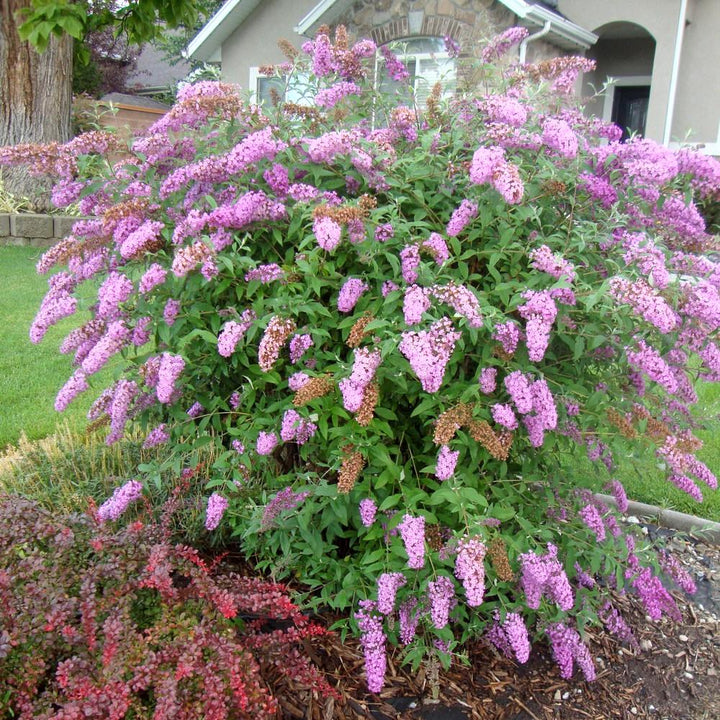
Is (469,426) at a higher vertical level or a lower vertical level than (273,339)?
lower

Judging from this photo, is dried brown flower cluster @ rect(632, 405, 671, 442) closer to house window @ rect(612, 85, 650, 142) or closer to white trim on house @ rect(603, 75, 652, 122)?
white trim on house @ rect(603, 75, 652, 122)

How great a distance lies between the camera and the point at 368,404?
86.7 inches

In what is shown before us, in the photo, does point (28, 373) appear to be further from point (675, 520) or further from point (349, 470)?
point (675, 520)

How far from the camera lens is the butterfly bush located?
2.28 meters

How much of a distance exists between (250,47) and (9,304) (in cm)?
983

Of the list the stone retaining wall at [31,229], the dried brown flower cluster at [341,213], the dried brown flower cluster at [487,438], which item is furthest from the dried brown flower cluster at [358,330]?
the stone retaining wall at [31,229]

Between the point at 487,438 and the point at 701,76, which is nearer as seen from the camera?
the point at 487,438

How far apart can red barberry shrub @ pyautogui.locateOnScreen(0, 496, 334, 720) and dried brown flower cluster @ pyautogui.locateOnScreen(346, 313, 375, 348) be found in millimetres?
808

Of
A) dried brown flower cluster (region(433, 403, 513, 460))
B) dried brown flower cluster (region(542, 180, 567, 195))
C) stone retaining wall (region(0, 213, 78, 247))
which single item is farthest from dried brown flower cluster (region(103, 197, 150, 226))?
stone retaining wall (region(0, 213, 78, 247))

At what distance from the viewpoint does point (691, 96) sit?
42.1ft

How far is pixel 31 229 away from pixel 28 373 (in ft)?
19.8

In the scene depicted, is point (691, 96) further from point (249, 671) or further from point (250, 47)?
point (249, 671)

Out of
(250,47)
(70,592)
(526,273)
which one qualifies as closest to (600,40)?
(250,47)

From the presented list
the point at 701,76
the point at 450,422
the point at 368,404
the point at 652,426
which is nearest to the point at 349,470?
the point at 368,404
